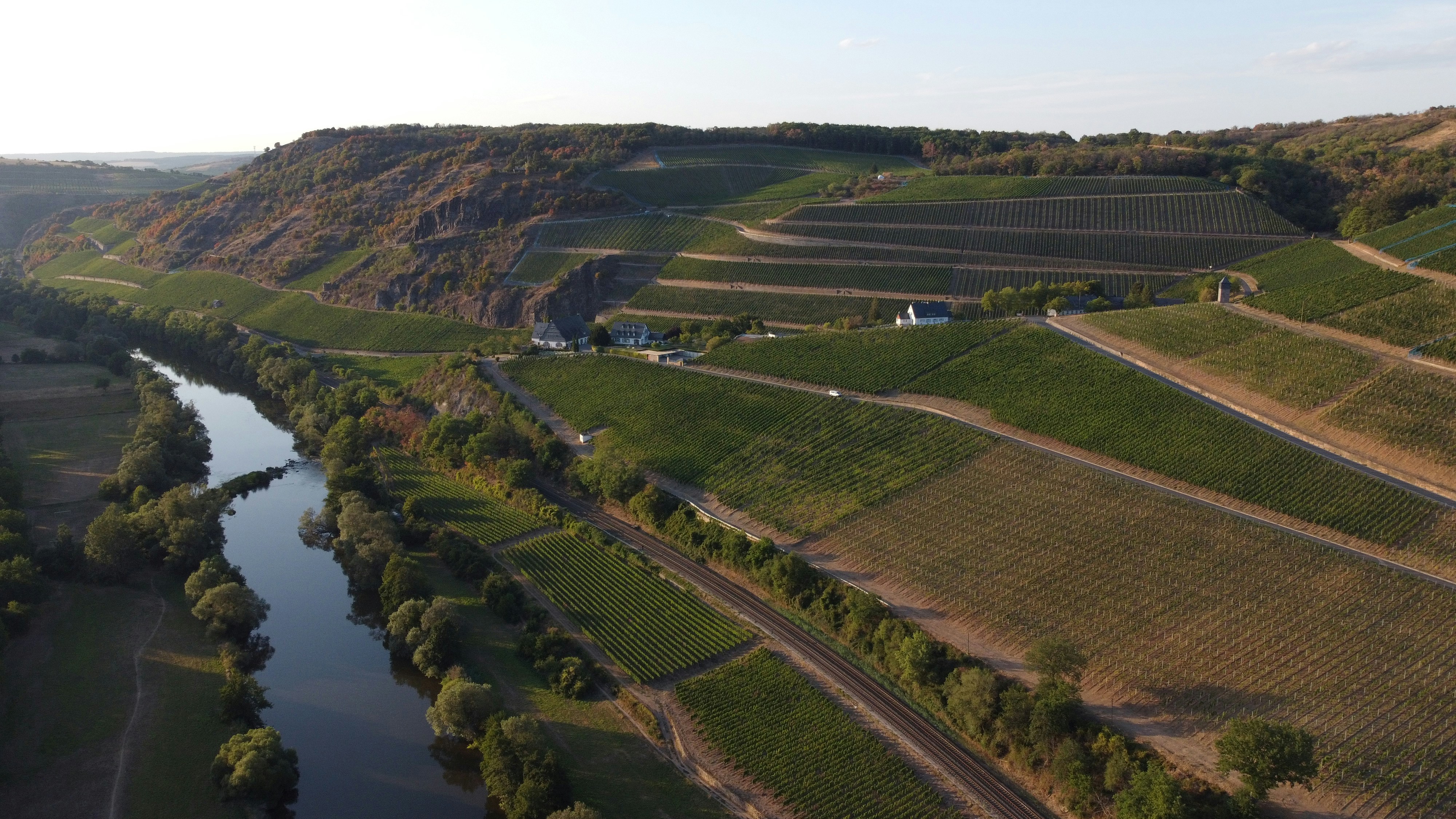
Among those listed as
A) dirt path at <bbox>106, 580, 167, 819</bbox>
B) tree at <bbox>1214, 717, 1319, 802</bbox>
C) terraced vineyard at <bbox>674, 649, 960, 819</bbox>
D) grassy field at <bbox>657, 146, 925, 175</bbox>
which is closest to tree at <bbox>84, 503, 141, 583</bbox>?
dirt path at <bbox>106, 580, 167, 819</bbox>

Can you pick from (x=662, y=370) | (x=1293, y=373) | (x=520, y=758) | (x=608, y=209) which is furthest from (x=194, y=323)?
(x=1293, y=373)

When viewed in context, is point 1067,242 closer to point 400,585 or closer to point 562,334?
point 562,334

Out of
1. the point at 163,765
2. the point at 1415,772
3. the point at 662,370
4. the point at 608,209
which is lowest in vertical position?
the point at 163,765

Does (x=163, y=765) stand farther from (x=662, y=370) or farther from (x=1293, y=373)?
(x=1293, y=373)

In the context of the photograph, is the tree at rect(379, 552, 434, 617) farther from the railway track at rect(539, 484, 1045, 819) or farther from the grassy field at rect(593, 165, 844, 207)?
the grassy field at rect(593, 165, 844, 207)

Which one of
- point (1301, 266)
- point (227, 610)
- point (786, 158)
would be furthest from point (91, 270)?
point (1301, 266)

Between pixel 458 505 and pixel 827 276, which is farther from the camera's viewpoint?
pixel 827 276
